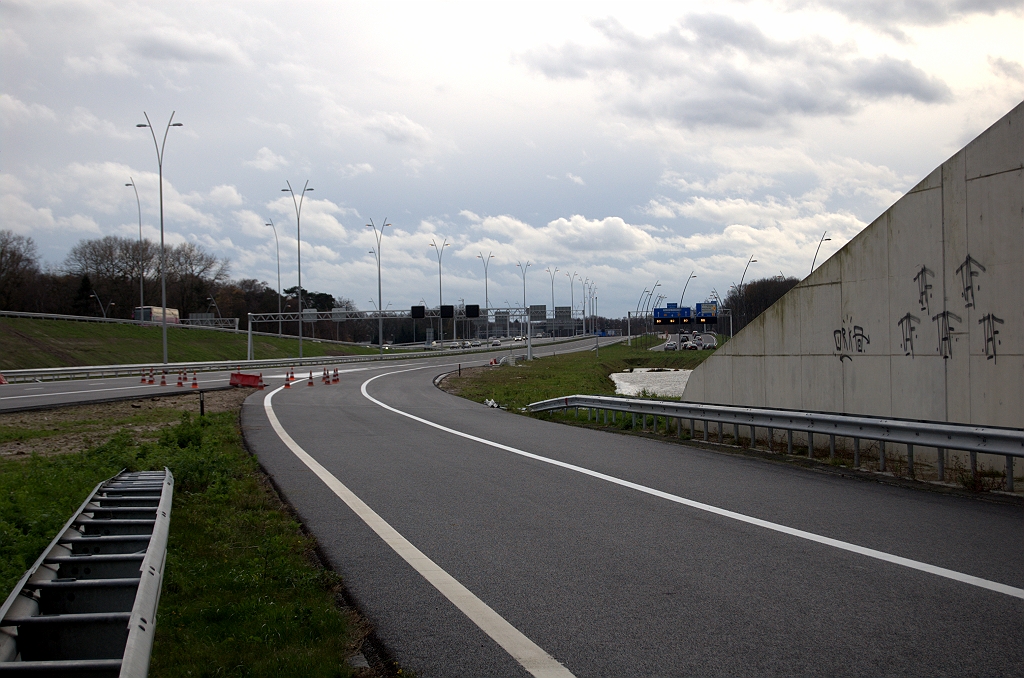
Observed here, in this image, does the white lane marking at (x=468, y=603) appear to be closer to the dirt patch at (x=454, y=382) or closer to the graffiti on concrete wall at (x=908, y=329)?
the graffiti on concrete wall at (x=908, y=329)

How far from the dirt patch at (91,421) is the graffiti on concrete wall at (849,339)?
43.6 ft

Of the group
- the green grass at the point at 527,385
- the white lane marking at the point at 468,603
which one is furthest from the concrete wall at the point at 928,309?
the green grass at the point at 527,385

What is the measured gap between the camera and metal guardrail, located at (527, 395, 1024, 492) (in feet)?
29.6

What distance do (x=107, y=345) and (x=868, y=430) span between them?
7671cm

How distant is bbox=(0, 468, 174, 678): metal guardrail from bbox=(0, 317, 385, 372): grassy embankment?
62732mm

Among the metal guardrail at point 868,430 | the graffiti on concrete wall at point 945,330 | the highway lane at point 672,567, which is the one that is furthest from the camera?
the graffiti on concrete wall at point 945,330

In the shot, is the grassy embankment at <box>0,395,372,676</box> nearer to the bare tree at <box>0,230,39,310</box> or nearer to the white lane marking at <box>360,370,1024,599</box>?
the white lane marking at <box>360,370,1024,599</box>

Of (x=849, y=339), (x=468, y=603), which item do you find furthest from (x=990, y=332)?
(x=468, y=603)

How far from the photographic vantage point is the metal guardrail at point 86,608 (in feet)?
10.8

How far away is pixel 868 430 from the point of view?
35.1 ft

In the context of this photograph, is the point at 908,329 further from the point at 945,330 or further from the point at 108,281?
the point at 108,281

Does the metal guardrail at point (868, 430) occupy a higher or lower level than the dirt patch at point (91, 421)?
higher

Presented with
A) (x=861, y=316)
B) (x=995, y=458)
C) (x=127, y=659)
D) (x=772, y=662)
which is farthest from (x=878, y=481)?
(x=127, y=659)

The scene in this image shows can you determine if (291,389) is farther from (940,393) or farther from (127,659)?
Result: (127,659)
